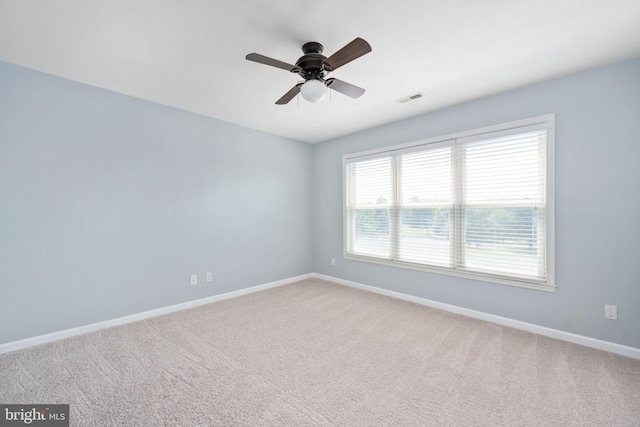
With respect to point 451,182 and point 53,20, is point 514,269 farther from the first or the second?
point 53,20

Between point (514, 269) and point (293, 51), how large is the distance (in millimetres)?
3240

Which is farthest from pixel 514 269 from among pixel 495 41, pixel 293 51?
pixel 293 51

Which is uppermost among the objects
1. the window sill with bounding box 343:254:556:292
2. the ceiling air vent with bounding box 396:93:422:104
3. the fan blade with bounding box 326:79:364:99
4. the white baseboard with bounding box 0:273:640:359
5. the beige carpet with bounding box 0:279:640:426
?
the ceiling air vent with bounding box 396:93:422:104

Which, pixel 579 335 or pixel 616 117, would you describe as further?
pixel 579 335

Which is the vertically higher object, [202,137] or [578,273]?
[202,137]

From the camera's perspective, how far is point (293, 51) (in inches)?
89.2

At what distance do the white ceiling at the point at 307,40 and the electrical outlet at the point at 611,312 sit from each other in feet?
7.44

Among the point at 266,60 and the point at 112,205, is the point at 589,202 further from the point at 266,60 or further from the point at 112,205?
the point at 112,205

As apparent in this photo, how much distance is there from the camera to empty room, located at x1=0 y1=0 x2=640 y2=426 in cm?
184

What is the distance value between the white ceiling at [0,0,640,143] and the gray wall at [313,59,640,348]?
22 centimetres

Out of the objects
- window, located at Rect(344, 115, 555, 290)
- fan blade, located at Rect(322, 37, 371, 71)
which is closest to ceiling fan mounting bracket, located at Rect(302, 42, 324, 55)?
fan blade, located at Rect(322, 37, 371, 71)

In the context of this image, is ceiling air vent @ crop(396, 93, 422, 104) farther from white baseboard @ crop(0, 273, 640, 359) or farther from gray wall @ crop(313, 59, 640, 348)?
white baseboard @ crop(0, 273, 640, 359)

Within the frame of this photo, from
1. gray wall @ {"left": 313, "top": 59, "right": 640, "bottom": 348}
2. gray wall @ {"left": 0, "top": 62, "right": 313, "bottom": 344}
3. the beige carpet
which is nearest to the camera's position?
the beige carpet

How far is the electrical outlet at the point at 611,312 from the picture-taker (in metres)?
2.43
